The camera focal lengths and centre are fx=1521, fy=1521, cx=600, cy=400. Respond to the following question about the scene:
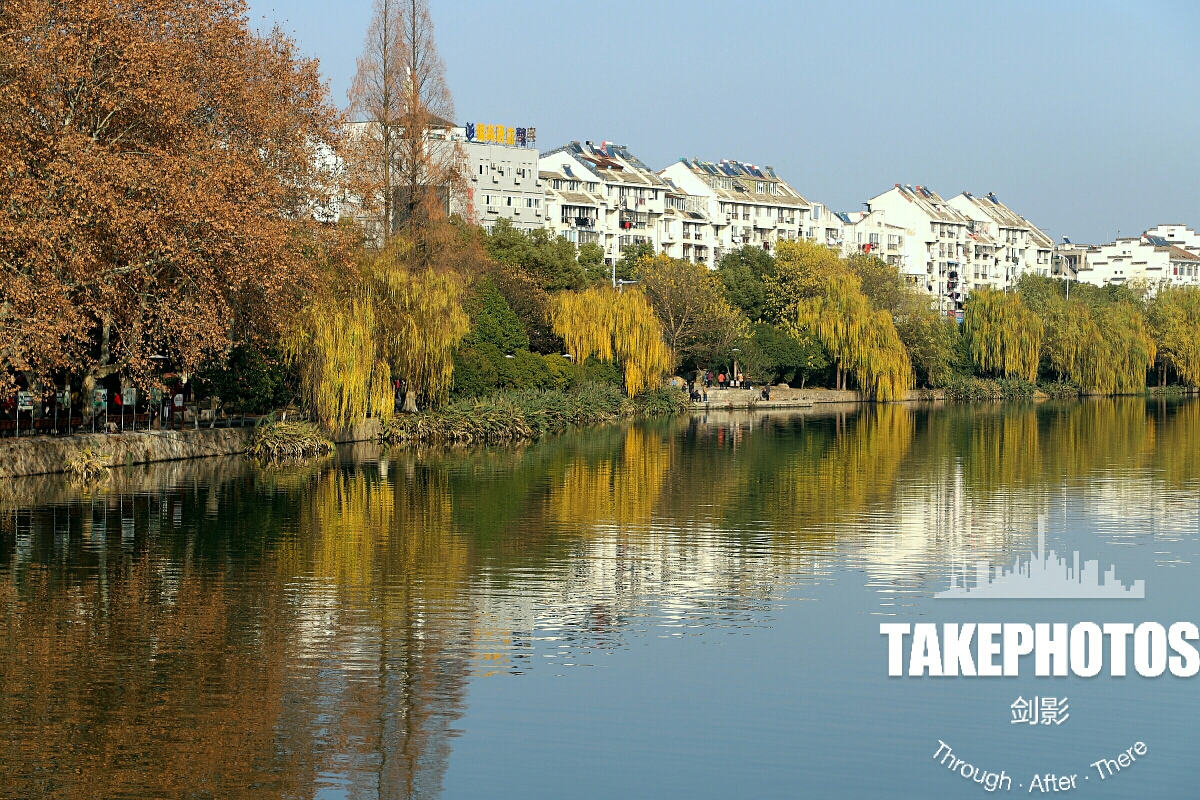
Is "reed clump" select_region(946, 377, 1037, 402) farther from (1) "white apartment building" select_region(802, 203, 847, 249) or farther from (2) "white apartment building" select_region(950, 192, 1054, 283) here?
(2) "white apartment building" select_region(950, 192, 1054, 283)

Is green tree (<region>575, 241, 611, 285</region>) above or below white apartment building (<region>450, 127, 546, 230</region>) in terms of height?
below

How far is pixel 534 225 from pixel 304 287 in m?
72.2

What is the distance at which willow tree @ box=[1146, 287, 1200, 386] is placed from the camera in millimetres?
106250

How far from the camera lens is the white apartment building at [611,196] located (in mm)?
120750

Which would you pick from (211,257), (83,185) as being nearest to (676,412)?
(211,257)

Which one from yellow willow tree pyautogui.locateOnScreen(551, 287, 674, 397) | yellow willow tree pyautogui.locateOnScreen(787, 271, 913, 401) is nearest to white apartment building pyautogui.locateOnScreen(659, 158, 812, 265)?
yellow willow tree pyautogui.locateOnScreen(787, 271, 913, 401)

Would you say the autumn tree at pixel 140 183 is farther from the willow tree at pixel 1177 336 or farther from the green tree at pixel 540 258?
the willow tree at pixel 1177 336

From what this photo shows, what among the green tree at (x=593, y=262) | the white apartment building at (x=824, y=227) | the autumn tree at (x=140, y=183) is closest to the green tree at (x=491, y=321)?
the autumn tree at (x=140, y=183)

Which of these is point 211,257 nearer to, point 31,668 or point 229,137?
point 229,137

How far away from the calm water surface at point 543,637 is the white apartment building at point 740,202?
327ft

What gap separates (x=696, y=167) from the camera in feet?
454

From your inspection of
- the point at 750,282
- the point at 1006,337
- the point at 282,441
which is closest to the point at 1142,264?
the point at 1006,337

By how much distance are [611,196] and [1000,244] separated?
62.8 m

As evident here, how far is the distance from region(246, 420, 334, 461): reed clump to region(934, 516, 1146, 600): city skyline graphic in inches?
950
